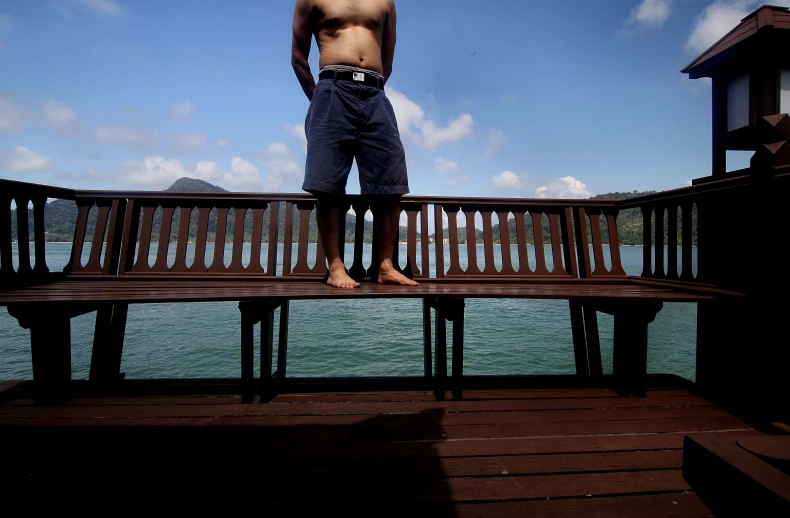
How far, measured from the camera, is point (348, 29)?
2256 millimetres

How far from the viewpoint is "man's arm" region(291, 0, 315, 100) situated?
2281 millimetres

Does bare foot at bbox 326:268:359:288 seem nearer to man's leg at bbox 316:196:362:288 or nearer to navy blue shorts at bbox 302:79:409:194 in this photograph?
man's leg at bbox 316:196:362:288

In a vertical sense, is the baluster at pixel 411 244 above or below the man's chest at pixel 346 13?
below

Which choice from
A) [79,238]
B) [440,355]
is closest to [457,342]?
[440,355]

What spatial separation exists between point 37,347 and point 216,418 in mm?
849

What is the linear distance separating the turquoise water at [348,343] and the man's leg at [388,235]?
4603 millimetres

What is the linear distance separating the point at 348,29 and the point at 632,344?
7.11ft

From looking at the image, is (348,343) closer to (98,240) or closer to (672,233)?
(98,240)

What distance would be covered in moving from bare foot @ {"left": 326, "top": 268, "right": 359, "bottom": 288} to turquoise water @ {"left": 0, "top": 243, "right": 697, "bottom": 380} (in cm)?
481

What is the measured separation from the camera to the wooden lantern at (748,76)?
6.75 ft

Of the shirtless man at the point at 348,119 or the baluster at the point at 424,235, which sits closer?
the shirtless man at the point at 348,119

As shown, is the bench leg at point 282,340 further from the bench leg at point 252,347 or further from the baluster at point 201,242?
the baluster at point 201,242

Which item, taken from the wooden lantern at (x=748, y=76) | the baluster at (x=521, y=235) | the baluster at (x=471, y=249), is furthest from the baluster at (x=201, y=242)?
the wooden lantern at (x=748, y=76)

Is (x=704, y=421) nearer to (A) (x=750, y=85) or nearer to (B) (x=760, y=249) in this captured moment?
(B) (x=760, y=249)
